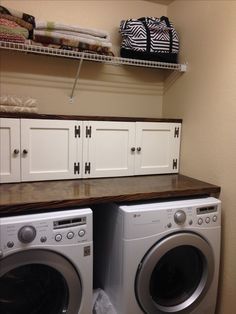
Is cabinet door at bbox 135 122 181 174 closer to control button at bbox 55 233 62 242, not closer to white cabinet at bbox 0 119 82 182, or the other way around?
white cabinet at bbox 0 119 82 182

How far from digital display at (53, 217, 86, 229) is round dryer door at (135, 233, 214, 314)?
0.43 m

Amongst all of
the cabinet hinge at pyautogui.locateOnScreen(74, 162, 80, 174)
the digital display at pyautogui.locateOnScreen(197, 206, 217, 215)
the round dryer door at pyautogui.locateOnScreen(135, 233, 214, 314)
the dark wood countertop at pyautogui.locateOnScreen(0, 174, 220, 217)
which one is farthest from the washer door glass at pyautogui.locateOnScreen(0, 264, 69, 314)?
the digital display at pyautogui.locateOnScreen(197, 206, 217, 215)

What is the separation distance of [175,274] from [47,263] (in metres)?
0.87

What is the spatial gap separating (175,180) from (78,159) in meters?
0.69

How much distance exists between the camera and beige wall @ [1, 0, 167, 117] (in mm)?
1960

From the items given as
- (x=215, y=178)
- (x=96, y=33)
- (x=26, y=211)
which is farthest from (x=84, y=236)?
(x=96, y=33)

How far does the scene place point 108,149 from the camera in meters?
1.94

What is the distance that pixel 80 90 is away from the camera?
7.05 feet

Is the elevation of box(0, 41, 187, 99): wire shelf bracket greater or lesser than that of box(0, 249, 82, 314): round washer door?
greater

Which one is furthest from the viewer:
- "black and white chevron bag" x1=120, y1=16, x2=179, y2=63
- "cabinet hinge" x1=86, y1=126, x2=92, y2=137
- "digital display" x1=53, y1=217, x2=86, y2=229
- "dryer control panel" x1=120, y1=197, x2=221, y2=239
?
"black and white chevron bag" x1=120, y1=16, x2=179, y2=63

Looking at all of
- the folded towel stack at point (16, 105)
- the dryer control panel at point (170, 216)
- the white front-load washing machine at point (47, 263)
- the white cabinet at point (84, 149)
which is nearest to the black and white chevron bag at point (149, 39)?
the white cabinet at point (84, 149)

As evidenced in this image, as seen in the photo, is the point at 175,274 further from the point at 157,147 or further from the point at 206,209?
the point at 157,147

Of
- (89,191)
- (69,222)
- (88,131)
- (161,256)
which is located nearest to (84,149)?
(88,131)

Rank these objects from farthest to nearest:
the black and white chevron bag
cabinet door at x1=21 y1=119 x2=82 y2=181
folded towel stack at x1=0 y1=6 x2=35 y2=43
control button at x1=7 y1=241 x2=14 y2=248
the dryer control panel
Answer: the black and white chevron bag → cabinet door at x1=21 y1=119 x2=82 y2=181 → folded towel stack at x1=0 y1=6 x2=35 y2=43 → the dryer control panel → control button at x1=7 y1=241 x2=14 y2=248
